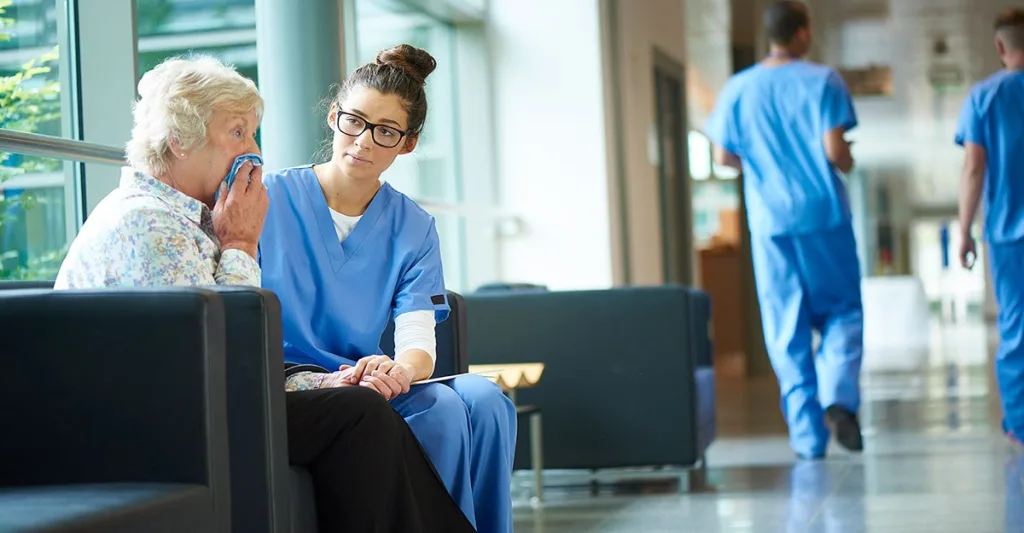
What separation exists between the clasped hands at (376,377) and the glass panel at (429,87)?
10.3 ft

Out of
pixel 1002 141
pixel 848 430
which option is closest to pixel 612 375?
pixel 848 430

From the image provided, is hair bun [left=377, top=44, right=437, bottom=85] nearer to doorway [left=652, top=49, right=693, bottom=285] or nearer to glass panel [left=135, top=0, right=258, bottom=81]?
glass panel [left=135, top=0, right=258, bottom=81]

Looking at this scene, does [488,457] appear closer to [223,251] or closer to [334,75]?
[223,251]

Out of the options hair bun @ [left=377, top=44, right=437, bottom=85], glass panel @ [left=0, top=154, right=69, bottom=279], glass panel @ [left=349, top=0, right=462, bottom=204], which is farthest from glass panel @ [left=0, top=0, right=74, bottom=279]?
glass panel @ [left=349, top=0, right=462, bottom=204]

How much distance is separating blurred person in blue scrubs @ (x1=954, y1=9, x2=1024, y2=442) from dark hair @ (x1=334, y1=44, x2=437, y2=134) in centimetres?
300

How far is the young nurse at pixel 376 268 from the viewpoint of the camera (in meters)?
A: 2.36

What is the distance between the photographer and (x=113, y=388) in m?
1.82

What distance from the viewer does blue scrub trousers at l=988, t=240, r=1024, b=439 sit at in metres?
4.89

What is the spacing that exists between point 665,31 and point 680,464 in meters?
4.65

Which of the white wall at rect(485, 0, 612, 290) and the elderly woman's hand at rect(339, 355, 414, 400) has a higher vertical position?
the white wall at rect(485, 0, 612, 290)

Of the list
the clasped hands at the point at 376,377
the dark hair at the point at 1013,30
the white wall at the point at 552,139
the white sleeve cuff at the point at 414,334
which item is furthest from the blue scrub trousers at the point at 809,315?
the clasped hands at the point at 376,377

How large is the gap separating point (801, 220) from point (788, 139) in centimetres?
30

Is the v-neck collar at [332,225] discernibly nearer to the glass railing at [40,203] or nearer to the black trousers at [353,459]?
the black trousers at [353,459]

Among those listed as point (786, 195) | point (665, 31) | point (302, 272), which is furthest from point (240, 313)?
point (665, 31)
